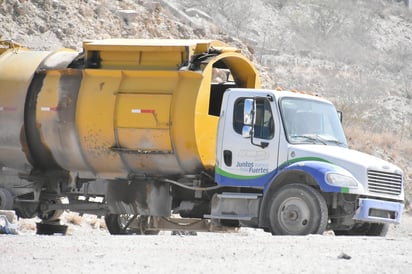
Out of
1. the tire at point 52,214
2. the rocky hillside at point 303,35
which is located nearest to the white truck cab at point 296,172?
the tire at point 52,214

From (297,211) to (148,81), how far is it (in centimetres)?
321

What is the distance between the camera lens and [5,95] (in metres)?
15.8

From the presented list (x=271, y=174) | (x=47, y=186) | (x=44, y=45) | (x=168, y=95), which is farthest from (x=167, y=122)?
(x=44, y=45)

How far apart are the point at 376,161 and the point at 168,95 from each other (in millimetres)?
3317

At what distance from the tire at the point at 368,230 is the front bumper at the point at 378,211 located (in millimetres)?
682

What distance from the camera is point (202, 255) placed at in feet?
33.5

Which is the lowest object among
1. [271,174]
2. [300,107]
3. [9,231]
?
[9,231]

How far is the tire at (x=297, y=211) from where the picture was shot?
13406mm

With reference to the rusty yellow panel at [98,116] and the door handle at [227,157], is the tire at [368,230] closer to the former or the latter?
the door handle at [227,157]

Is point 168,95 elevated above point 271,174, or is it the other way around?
point 168,95

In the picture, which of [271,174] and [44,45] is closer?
[271,174]

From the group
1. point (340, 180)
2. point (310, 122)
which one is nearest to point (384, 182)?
point (340, 180)

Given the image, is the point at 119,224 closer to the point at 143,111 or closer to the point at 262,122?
the point at 143,111

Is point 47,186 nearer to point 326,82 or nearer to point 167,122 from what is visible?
point 167,122
